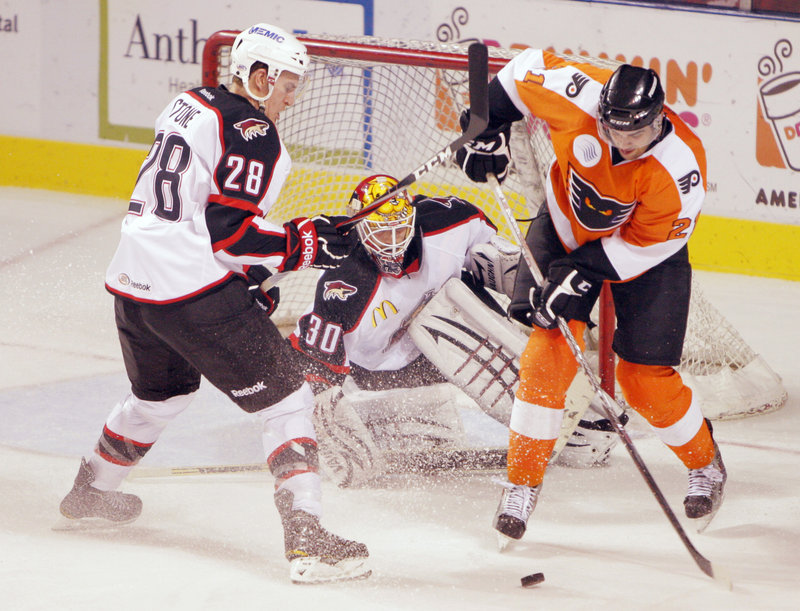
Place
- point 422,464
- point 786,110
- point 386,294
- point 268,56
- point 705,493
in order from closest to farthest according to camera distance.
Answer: point 268,56 → point 705,493 → point 422,464 → point 386,294 → point 786,110

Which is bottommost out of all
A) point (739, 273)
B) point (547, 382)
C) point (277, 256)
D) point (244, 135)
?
point (739, 273)

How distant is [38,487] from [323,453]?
0.75 metres

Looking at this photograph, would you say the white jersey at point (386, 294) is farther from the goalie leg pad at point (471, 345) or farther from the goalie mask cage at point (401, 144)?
the goalie mask cage at point (401, 144)

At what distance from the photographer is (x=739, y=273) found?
5820 mm

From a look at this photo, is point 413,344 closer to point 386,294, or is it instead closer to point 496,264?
point 386,294

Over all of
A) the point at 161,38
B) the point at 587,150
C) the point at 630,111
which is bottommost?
the point at 161,38

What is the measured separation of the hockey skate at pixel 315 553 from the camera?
8.71 ft

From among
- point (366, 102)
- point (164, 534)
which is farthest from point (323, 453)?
point (366, 102)

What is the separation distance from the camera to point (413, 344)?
3711 millimetres

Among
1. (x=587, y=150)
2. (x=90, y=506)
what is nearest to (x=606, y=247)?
(x=587, y=150)

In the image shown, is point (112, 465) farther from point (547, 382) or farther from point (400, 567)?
point (547, 382)

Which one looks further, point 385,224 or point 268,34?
point 385,224

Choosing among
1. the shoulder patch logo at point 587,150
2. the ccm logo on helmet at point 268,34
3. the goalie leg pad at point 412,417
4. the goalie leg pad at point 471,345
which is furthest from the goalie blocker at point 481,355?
the ccm logo on helmet at point 268,34

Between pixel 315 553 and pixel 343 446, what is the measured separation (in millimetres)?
704
